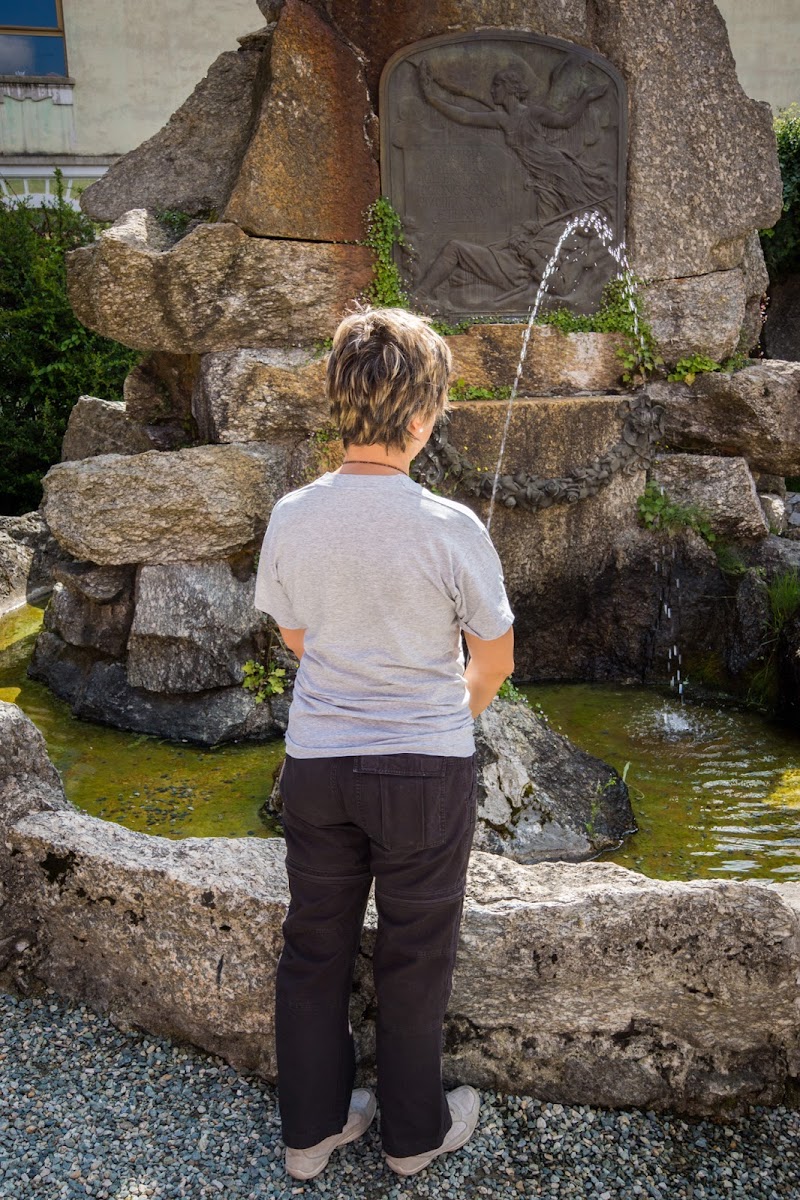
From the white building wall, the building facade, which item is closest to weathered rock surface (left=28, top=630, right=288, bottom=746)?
the building facade

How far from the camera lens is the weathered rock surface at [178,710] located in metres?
4.37

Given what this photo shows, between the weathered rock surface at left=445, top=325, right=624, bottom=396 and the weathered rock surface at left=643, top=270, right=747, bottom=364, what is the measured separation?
0.24m

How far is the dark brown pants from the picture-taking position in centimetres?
196

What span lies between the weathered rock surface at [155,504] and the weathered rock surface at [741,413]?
2.12 metres

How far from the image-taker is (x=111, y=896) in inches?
99.7

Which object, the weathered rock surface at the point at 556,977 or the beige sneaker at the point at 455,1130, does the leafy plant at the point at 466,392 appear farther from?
the beige sneaker at the point at 455,1130

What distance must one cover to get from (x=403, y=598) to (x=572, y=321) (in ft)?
11.5

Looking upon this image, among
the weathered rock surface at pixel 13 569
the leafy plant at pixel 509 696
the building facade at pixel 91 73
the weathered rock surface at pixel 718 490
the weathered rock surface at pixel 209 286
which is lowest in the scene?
the leafy plant at pixel 509 696

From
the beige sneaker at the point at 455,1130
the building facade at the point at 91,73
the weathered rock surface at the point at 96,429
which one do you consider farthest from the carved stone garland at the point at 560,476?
the building facade at the point at 91,73

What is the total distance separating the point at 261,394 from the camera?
461 cm

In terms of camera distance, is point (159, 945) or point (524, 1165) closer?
point (524, 1165)

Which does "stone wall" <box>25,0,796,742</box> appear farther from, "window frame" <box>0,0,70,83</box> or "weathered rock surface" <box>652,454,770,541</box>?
"window frame" <box>0,0,70,83</box>

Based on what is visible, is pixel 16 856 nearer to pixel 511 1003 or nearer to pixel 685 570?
pixel 511 1003

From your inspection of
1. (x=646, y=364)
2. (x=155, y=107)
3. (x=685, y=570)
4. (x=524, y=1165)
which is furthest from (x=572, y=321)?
(x=155, y=107)
